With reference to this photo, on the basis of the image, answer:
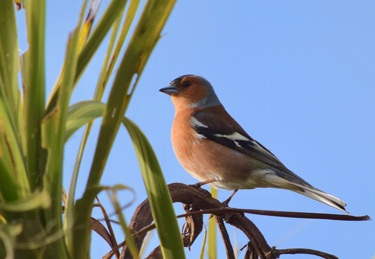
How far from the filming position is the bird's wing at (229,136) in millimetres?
3963

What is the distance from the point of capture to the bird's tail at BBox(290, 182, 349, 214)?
3.02 metres

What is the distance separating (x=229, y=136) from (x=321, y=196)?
101 cm

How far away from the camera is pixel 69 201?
1.39m

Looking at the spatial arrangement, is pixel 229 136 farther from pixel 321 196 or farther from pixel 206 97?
pixel 321 196

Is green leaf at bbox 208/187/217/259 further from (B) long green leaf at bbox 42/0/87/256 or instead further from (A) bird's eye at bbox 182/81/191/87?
(A) bird's eye at bbox 182/81/191/87

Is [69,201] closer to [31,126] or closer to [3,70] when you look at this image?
[31,126]

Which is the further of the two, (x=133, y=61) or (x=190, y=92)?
(x=190, y=92)

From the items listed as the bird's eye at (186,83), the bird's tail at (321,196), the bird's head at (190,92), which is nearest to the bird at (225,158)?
the bird's tail at (321,196)

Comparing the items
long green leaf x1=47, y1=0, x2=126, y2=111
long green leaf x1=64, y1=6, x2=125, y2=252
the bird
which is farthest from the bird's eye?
long green leaf x1=47, y1=0, x2=126, y2=111

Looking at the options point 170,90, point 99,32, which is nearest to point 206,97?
point 170,90

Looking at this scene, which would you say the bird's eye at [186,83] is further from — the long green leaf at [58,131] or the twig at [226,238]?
the long green leaf at [58,131]

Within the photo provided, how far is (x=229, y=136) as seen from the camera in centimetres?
411

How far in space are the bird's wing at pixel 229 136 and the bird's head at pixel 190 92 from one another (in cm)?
27

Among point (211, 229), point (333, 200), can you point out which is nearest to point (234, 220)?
point (211, 229)
